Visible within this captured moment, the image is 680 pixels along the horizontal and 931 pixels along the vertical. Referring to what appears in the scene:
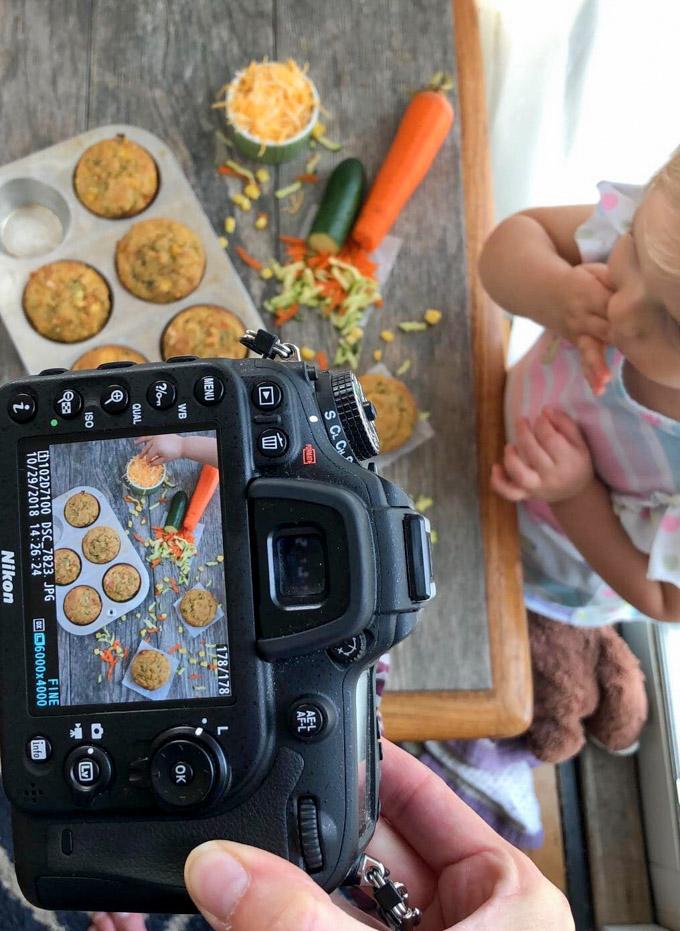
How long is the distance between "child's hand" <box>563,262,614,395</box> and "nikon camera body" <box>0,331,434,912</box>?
1.49 ft

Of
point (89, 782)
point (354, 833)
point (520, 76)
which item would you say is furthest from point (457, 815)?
point (520, 76)

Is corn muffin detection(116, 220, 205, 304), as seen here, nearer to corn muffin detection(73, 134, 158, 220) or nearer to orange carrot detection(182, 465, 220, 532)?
corn muffin detection(73, 134, 158, 220)

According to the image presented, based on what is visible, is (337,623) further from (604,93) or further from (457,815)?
(604,93)

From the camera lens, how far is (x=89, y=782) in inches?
18.2

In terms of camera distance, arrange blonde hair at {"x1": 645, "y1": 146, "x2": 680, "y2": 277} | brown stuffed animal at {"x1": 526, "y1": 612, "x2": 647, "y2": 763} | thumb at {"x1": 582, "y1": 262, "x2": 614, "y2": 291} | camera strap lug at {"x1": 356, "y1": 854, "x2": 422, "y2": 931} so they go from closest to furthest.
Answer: camera strap lug at {"x1": 356, "y1": 854, "x2": 422, "y2": 931} < blonde hair at {"x1": 645, "y1": 146, "x2": 680, "y2": 277} < thumb at {"x1": 582, "y1": 262, "x2": 614, "y2": 291} < brown stuffed animal at {"x1": 526, "y1": 612, "x2": 647, "y2": 763}

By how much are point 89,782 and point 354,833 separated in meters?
0.16

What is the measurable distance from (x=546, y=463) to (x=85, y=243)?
1.90 feet

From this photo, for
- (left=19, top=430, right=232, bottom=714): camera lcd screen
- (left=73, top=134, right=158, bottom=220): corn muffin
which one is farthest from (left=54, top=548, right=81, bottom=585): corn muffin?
(left=73, top=134, right=158, bottom=220): corn muffin

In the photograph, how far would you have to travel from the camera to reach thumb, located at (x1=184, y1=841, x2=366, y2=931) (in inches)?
16.9

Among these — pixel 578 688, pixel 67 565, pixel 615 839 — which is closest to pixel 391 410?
pixel 67 565

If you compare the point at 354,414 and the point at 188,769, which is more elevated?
the point at 354,414

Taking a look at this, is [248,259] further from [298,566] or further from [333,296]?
[298,566]

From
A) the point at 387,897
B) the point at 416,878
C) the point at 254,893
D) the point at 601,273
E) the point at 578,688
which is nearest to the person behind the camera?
the point at 254,893

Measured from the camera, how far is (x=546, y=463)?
892mm
